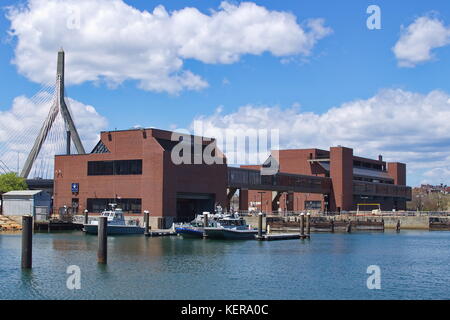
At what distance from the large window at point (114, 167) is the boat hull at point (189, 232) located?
18.6m

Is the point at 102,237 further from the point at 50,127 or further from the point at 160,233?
the point at 50,127

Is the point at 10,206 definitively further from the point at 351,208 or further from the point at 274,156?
the point at 351,208

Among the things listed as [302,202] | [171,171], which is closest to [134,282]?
[171,171]

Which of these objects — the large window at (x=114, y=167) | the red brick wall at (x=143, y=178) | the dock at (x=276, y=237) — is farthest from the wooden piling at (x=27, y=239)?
the large window at (x=114, y=167)

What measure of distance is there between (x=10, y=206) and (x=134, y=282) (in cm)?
6640

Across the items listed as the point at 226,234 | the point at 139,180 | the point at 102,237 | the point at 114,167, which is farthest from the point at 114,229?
the point at 102,237

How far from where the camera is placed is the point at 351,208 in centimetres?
15500

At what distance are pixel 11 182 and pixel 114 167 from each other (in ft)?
93.4

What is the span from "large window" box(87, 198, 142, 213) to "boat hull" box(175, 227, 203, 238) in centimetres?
1730

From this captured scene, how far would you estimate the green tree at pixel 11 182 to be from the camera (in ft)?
373

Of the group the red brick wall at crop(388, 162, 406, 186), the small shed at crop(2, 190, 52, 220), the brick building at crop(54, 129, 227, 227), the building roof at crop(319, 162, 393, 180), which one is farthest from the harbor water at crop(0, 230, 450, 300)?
the red brick wall at crop(388, 162, 406, 186)

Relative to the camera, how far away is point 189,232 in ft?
255

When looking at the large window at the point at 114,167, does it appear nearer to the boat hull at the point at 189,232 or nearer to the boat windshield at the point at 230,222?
the boat hull at the point at 189,232

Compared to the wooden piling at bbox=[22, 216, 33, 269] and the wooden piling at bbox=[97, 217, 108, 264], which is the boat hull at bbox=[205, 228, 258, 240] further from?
the wooden piling at bbox=[22, 216, 33, 269]
